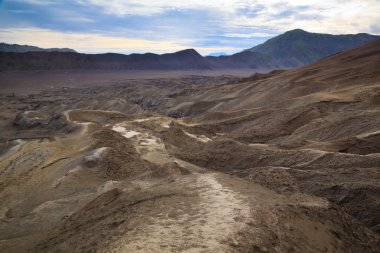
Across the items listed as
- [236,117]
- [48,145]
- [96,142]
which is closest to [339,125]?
[236,117]

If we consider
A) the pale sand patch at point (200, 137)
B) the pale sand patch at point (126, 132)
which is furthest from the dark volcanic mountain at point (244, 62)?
the pale sand patch at point (200, 137)

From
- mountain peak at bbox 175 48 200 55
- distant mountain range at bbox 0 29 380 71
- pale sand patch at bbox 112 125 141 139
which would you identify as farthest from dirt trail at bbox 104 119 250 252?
mountain peak at bbox 175 48 200 55

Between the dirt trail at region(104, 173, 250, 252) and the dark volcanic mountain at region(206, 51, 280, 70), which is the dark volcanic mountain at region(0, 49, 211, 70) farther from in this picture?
the dirt trail at region(104, 173, 250, 252)

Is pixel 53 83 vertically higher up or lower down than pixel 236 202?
lower down

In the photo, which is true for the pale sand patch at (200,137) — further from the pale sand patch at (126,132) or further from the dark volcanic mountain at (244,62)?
the dark volcanic mountain at (244,62)

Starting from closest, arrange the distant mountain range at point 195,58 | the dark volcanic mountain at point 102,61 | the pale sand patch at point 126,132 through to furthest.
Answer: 1. the pale sand patch at point 126,132
2. the dark volcanic mountain at point 102,61
3. the distant mountain range at point 195,58

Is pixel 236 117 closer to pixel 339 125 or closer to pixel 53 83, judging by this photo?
pixel 339 125
